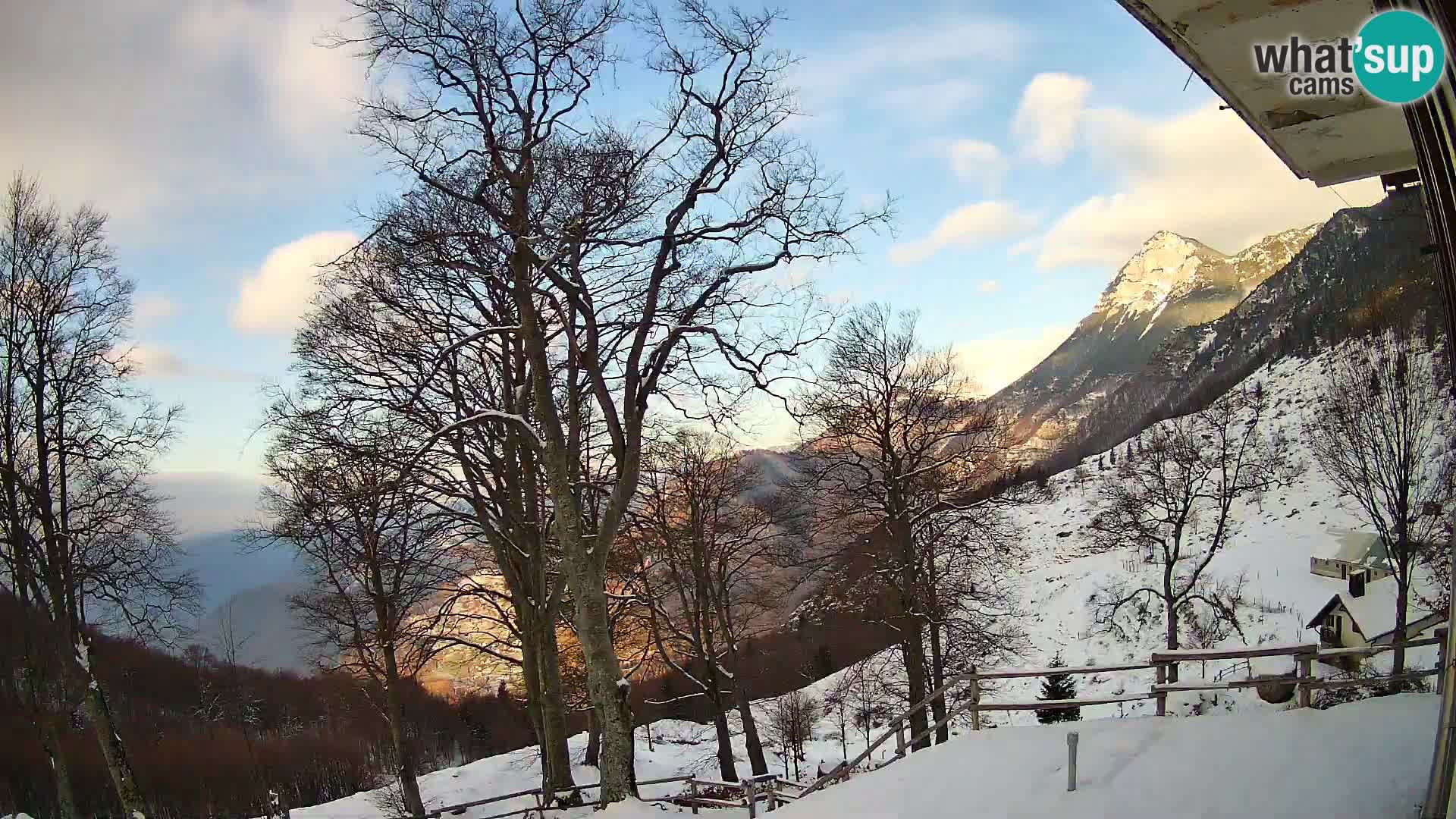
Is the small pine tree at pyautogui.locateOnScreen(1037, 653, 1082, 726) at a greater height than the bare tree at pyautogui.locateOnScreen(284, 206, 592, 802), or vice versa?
the bare tree at pyautogui.locateOnScreen(284, 206, 592, 802)

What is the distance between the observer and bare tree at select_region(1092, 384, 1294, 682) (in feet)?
76.6

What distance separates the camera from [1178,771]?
707cm

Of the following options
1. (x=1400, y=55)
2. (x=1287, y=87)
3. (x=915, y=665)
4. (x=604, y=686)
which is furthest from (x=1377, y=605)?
(x=1400, y=55)

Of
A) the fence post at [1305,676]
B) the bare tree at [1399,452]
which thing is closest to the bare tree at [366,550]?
the fence post at [1305,676]

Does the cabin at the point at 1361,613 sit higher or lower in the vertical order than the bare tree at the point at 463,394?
lower

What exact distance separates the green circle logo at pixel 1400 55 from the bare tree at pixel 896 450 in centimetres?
1287

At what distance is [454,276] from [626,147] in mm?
3676

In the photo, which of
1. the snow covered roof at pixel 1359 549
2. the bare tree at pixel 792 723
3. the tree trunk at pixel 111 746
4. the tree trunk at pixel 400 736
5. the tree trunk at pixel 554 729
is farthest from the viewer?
the bare tree at pixel 792 723

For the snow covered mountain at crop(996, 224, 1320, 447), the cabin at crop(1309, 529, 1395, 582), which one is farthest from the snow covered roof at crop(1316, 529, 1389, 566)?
the snow covered mountain at crop(996, 224, 1320, 447)

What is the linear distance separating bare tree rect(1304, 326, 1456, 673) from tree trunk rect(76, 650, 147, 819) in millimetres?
23361

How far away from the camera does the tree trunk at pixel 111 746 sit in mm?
11266

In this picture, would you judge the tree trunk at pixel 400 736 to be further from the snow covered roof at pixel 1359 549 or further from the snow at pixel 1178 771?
the snow covered roof at pixel 1359 549

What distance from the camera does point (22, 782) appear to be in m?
22.4

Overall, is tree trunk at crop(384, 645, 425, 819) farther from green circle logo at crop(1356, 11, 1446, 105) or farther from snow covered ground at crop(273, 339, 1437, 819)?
green circle logo at crop(1356, 11, 1446, 105)
